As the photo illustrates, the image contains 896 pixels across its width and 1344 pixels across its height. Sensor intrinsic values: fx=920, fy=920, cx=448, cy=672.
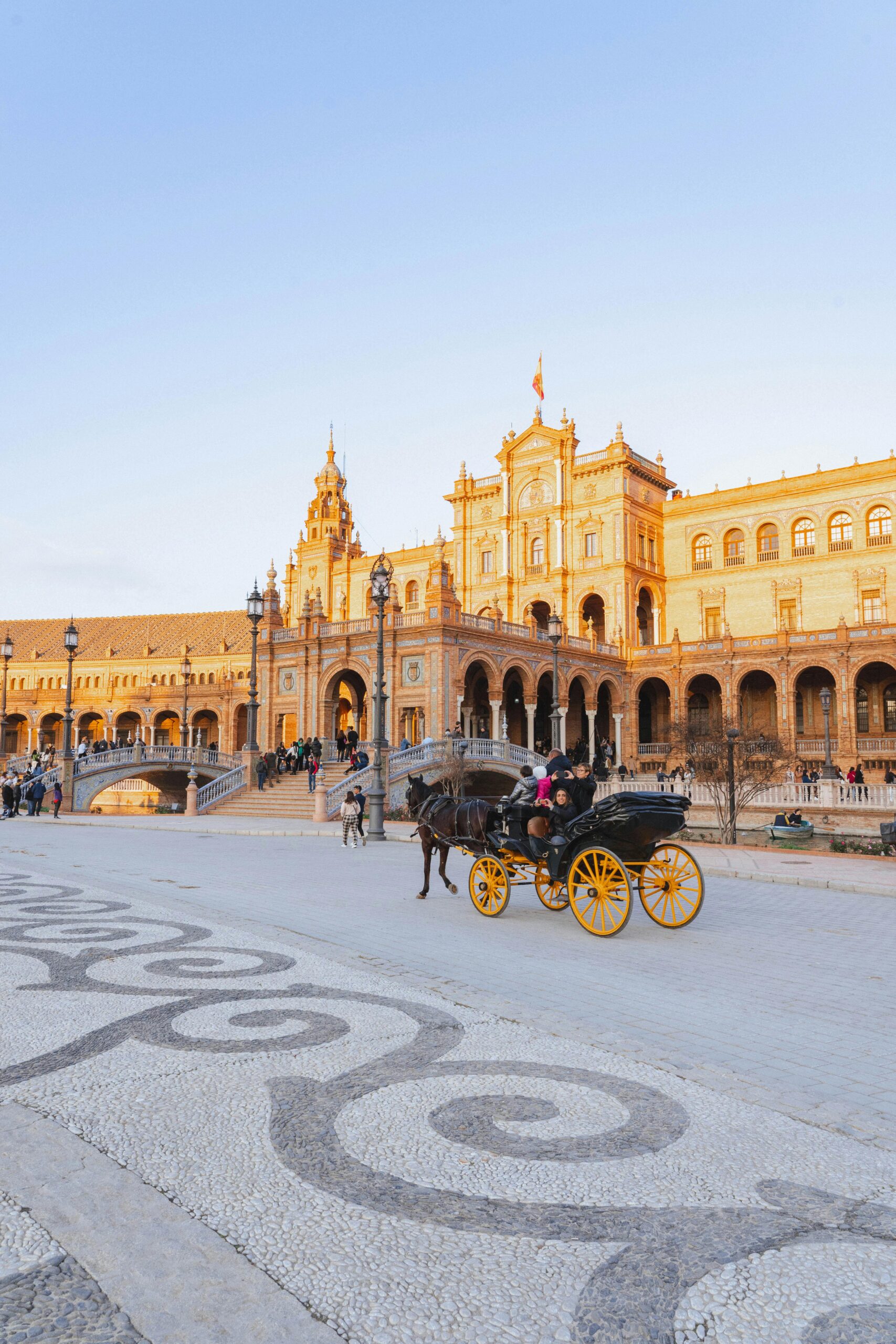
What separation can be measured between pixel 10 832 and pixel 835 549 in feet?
139

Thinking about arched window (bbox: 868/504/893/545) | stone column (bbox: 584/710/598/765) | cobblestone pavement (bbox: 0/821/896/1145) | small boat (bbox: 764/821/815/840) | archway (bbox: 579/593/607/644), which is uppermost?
arched window (bbox: 868/504/893/545)

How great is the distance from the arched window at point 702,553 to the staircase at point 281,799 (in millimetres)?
29451

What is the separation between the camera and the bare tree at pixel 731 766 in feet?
77.6

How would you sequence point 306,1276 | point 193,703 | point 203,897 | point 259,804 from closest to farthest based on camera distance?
point 306,1276 → point 203,897 → point 259,804 → point 193,703

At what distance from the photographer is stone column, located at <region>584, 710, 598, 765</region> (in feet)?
150

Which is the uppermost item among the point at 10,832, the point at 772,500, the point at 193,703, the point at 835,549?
the point at 772,500

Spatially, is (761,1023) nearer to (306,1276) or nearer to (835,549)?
(306,1276)

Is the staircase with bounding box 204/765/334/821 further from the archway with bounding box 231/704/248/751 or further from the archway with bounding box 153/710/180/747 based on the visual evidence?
the archway with bounding box 153/710/180/747

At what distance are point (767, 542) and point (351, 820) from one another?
41.3 meters

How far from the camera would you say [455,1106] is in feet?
13.0

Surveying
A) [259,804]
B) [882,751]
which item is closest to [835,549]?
[882,751]

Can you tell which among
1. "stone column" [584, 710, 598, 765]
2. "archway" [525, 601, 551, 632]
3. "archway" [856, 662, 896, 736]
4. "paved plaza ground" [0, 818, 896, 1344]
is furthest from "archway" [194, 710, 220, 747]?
"paved plaza ground" [0, 818, 896, 1344]

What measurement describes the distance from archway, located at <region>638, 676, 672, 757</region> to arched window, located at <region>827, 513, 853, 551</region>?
11.6m

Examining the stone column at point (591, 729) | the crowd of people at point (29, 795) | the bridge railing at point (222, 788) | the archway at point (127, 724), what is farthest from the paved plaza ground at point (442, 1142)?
the archway at point (127, 724)
